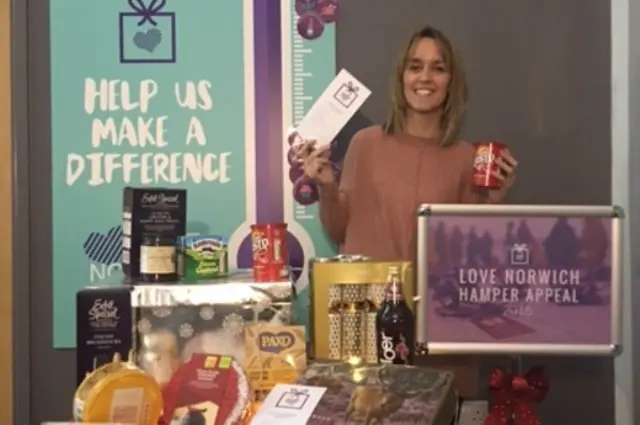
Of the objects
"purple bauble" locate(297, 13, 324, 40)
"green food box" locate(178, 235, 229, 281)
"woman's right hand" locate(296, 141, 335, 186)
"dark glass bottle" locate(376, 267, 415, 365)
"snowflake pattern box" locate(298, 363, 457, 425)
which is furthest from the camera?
"purple bauble" locate(297, 13, 324, 40)

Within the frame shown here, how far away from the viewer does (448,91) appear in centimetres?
200

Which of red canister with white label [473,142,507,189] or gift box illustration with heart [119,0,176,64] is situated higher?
gift box illustration with heart [119,0,176,64]

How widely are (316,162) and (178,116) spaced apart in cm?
38

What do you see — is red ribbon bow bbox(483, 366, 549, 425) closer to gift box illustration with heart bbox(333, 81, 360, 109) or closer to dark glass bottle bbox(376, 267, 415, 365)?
dark glass bottle bbox(376, 267, 415, 365)

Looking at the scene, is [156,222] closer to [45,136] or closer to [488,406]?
[45,136]

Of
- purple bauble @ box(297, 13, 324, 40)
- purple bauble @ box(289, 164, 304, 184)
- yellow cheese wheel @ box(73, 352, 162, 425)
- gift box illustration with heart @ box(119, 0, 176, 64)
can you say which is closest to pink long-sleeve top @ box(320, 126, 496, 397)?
purple bauble @ box(289, 164, 304, 184)

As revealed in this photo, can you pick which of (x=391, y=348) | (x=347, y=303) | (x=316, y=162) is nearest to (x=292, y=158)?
(x=316, y=162)

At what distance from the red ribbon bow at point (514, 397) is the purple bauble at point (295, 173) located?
0.67 m

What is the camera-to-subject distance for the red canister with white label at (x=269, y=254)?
1712mm

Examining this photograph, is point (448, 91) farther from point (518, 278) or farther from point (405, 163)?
point (518, 278)

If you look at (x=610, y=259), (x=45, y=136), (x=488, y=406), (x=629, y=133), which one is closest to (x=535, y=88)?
(x=629, y=133)

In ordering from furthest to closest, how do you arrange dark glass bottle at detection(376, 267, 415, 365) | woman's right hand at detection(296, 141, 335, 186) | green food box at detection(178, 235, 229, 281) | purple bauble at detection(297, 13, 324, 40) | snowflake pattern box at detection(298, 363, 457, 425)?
purple bauble at detection(297, 13, 324, 40) → woman's right hand at detection(296, 141, 335, 186) → green food box at detection(178, 235, 229, 281) → dark glass bottle at detection(376, 267, 415, 365) → snowflake pattern box at detection(298, 363, 457, 425)

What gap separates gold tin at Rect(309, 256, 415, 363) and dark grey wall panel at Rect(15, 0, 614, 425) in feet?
1.70

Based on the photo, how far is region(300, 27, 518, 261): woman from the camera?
198 centimetres
